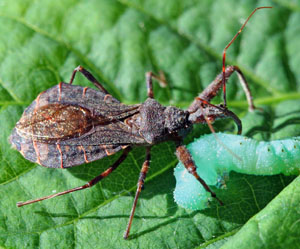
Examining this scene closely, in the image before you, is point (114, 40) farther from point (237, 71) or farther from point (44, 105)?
point (237, 71)

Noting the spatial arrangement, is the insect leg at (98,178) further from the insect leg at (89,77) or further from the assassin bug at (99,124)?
the insect leg at (89,77)

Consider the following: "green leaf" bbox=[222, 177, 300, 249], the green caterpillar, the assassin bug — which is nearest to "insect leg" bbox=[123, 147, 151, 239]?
the assassin bug

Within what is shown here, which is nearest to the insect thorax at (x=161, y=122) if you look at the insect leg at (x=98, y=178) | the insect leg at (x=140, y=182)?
the insect leg at (x=140, y=182)

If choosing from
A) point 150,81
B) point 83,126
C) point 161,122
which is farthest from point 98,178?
point 150,81

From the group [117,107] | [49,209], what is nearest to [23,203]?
[49,209]

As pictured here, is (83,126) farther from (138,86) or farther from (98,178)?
(138,86)

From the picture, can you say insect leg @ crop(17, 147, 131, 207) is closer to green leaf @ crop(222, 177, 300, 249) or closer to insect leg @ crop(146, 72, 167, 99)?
insect leg @ crop(146, 72, 167, 99)
